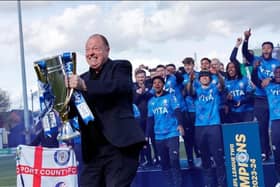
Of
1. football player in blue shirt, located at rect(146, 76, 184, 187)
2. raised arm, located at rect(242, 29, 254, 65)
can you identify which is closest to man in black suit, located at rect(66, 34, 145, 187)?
raised arm, located at rect(242, 29, 254, 65)

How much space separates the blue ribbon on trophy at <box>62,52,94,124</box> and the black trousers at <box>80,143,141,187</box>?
28cm

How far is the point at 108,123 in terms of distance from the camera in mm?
4902

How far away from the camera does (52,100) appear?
5055mm

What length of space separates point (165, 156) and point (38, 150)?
261 cm

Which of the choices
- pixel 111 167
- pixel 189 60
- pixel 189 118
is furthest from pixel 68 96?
pixel 189 118

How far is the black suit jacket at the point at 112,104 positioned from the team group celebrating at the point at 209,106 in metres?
4.63

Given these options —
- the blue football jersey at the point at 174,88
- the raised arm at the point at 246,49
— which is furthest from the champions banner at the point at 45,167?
the raised arm at the point at 246,49

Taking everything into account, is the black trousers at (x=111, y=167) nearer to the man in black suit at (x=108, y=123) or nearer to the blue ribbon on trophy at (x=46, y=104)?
the man in black suit at (x=108, y=123)

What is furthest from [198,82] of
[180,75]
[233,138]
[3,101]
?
[3,101]

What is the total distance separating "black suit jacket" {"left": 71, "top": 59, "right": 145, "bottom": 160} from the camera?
4793 millimetres

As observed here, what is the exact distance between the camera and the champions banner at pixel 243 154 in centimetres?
867

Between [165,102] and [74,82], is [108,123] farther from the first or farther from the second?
[165,102]

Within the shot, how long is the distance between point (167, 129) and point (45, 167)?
2.47 meters

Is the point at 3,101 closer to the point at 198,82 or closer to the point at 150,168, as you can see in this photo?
the point at 150,168
